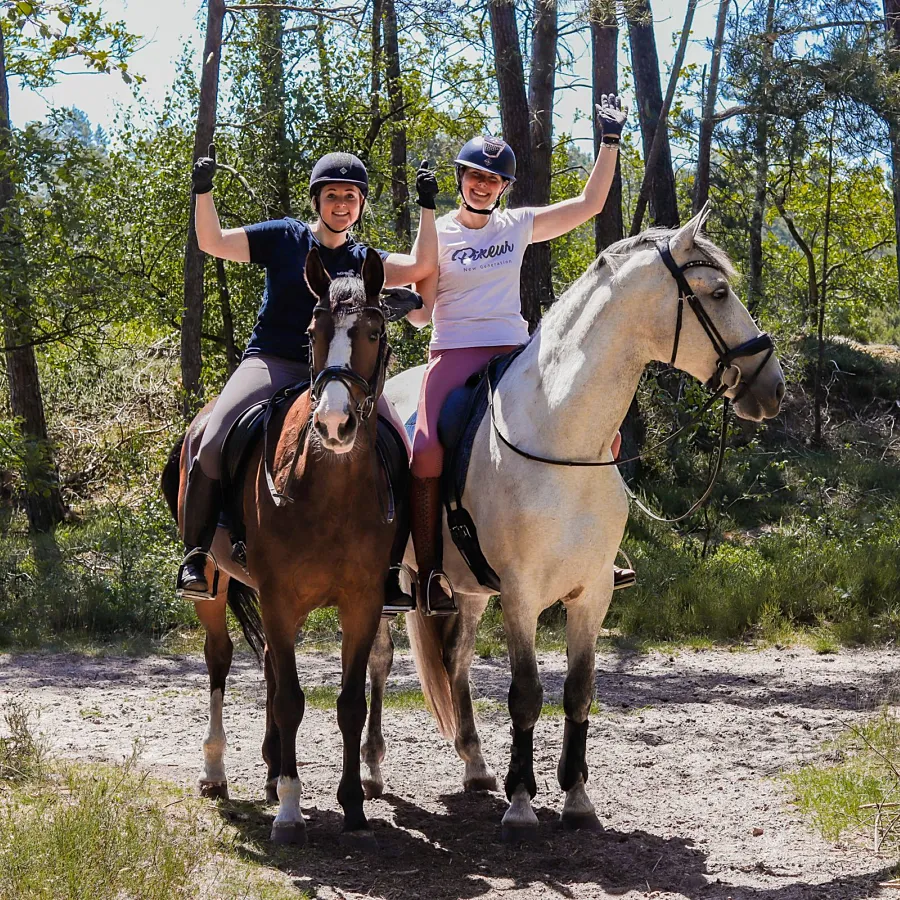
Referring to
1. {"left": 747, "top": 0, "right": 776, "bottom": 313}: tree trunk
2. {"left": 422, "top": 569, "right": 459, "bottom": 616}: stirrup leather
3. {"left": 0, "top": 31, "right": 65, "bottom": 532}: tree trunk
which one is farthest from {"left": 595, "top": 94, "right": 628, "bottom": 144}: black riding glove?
{"left": 747, "top": 0, "right": 776, "bottom": 313}: tree trunk

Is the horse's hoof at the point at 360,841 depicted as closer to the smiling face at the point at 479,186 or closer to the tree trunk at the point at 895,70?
the smiling face at the point at 479,186

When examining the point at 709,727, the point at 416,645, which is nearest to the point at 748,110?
the point at 709,727

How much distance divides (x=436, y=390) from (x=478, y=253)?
26.6 inches

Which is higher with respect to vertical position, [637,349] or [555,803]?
[637,349]

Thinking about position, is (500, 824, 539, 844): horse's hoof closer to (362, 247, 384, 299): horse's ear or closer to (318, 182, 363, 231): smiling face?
(362, 247, 384, 299): horse's ear

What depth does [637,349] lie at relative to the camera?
4.84 metres

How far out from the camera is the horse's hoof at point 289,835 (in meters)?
4.85

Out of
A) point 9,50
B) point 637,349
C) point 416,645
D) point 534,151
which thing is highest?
point 9,50

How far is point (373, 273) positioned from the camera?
456 centimetres

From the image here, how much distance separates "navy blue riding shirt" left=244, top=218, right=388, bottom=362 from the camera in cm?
525

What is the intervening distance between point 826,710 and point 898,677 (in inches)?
43.8

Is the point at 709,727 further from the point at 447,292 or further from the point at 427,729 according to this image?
the point at 447,292

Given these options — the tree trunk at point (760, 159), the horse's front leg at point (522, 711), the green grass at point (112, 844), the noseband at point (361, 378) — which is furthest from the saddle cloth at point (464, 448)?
the tree trunk at point (760, 159)

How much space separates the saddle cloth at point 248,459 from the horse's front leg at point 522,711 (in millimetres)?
720
